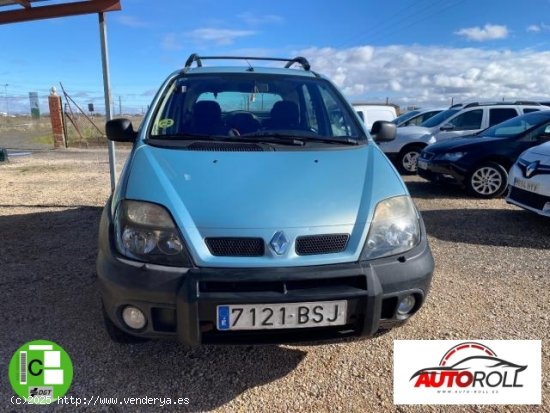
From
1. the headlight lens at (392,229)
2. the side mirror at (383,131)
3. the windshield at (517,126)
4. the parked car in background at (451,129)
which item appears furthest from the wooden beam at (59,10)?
the windshield at (517,126)

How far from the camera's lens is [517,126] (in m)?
7.34

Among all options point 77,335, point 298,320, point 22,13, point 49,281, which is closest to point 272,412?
point 298,320

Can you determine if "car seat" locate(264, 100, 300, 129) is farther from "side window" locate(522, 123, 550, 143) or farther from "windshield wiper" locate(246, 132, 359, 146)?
"side window" locate(522, 123, 550, 143)

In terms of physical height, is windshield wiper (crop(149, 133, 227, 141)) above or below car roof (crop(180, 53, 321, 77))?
below

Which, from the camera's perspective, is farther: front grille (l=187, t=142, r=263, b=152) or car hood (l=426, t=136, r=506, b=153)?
car hood (l=426, t=136, r=506, b=153)

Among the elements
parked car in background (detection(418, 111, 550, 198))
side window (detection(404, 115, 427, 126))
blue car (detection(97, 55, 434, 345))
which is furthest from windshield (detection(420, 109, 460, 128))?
blue car (detection(97, 55, 434, 345))

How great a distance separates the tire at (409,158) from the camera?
9.69 meters

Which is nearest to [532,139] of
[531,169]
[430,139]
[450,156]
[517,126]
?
[517,126]

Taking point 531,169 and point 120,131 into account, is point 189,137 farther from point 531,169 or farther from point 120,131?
point 531,169

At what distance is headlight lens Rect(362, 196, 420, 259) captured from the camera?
2.21 m

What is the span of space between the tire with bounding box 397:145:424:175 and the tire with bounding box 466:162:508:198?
2.49 m

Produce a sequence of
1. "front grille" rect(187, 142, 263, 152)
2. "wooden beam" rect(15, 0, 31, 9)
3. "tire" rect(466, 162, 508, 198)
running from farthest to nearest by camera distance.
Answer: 1. "tire" rect(466, 162, 508, 198)
2. "wooden beam" rect(15, 0, 31, 9)
3. "front grille" rect(187, 142, 263, 152)

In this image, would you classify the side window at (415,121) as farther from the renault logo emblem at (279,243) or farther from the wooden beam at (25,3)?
the renault logo emblem at (279,243)

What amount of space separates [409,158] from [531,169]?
4.54m
